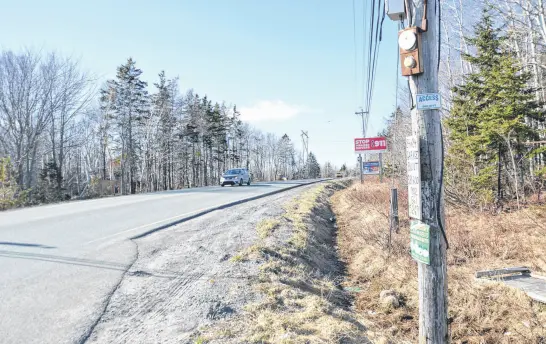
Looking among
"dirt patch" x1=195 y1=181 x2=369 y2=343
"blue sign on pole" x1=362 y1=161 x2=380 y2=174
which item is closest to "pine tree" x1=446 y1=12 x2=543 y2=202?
"dirt patch" x1=195 y1=181 x2=369 y2=343

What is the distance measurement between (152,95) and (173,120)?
377cm

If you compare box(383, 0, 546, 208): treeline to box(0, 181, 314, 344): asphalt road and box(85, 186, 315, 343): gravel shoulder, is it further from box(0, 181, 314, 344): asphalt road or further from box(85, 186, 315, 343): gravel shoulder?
box(0, 181, 314, 344): asphalt road

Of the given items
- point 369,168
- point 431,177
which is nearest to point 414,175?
point 431,177

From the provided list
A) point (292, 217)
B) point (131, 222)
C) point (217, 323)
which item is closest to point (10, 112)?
point (131, 222)

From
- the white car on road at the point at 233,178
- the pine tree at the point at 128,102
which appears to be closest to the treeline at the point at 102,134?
the pine tree at the point at 128,102

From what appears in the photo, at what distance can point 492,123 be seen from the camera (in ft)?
39.1

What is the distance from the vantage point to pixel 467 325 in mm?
4430

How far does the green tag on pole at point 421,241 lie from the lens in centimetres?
321

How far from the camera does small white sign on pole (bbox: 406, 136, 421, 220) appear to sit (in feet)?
10.6

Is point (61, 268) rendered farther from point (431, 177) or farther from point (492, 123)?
point (492, 123)

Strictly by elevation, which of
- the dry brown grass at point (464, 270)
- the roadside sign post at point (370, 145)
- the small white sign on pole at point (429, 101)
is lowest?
the dry brown grass at point (464, 270)

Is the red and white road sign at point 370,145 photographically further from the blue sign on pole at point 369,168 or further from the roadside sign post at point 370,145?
the blue sign on pole at point 369,168

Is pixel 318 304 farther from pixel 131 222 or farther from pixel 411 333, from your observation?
pixel 131 222

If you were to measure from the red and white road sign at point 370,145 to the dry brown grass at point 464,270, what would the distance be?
9.72 m
